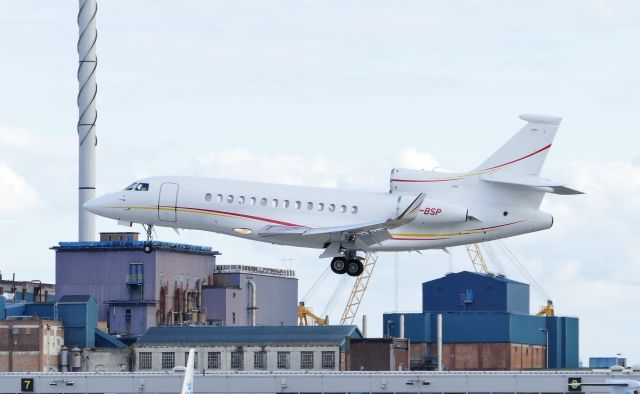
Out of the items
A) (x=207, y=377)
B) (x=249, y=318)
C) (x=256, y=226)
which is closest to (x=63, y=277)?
(x=249, y=318)

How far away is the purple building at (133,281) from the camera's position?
14438 cm

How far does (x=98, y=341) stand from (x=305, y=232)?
54757mm

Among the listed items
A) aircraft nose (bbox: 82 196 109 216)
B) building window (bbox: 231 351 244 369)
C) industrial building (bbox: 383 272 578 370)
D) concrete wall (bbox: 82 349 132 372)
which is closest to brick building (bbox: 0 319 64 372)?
concrete wall (bbox: 82 349 132 372)

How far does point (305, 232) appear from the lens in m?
77.9

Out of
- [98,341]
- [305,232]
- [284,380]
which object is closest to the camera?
[305,232]

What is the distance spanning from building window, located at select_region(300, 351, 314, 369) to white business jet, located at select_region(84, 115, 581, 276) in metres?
38.7

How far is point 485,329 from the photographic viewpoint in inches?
5640

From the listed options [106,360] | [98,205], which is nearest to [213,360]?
[106,360]

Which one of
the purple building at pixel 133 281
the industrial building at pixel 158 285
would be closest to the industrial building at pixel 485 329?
the industrial building at pixel 158 285

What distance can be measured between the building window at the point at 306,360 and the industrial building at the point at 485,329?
18.3 m

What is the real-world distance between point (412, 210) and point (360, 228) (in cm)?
234

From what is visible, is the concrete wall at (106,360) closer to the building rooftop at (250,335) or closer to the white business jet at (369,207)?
the building rooftop at (250,335)

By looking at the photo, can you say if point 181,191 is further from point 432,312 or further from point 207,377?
point 432,312

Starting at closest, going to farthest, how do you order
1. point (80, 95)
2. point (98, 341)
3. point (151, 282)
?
point (98, 341)
point (151, 282)
point (80, 95)
